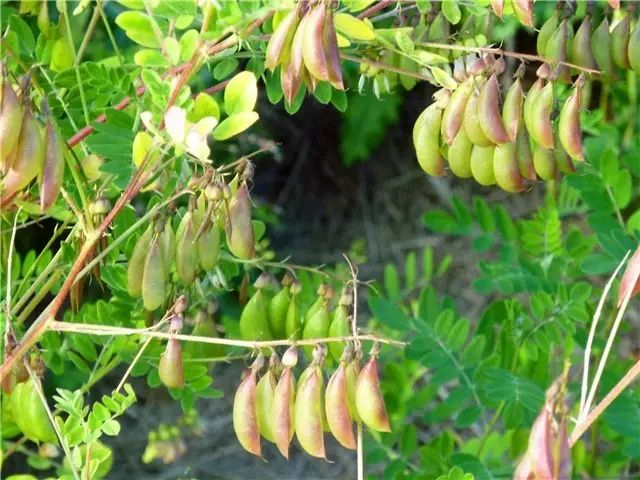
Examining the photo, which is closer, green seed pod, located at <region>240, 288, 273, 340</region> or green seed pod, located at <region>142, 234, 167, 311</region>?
green seed pod, located at <region>142, 234, 167, 311</region>

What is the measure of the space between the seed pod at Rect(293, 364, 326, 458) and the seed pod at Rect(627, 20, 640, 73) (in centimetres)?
36

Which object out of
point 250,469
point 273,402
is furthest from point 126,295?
point 250,469

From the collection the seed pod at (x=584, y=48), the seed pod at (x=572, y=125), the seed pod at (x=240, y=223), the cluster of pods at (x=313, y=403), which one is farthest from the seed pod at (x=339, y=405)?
the seed pod at (x=584, y=48)

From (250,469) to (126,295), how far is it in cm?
113

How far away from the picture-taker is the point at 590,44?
2.52 feet

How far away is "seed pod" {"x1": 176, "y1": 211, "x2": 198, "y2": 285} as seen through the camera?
2.13 ft

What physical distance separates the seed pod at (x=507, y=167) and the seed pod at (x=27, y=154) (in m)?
0.31

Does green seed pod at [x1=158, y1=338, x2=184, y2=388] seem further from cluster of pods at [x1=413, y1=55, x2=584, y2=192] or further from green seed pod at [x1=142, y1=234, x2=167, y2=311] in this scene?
cluster of pods at [x1=413, y1=55, x2=584, y2=192]

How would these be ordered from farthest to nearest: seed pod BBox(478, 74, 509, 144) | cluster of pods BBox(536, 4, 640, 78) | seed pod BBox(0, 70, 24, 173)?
cluster of pods BBox(536, 4, 640, 78) < seed pod BBox(478, 74, 509, 144) < seed pod BBox(0, 70, 24, 173)

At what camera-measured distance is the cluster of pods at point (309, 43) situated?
0.57 m

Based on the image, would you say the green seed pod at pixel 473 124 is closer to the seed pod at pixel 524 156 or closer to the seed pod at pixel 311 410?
the seed pod at pixel 524 156

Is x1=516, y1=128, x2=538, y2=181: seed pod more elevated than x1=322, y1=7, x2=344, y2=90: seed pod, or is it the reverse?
x1=322, y1=7, x2=344, y2=90: seed pod

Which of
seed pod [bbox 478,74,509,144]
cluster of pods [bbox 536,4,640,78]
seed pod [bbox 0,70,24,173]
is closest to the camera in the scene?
seed pod [bbox 0,70,24,173]

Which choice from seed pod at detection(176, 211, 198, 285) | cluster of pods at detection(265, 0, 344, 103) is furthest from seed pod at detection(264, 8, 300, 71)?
Result: seed pod at detection(176, 211, 198, 285)
